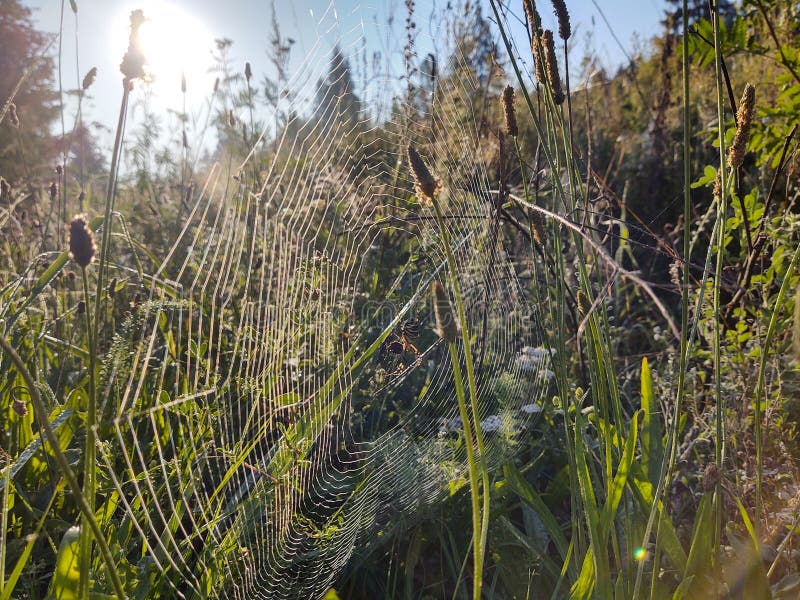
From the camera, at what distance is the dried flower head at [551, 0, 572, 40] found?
3.22 ft

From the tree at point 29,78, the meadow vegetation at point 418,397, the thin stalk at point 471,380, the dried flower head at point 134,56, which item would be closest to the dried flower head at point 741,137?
the meadow vegetation at point 418,397

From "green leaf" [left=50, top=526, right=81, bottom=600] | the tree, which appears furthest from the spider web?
the tree

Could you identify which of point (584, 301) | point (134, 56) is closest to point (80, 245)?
point (134, 56)

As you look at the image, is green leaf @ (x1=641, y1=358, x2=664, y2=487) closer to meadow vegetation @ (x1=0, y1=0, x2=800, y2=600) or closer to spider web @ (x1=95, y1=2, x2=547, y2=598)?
meadow vegetation @ (x1=0, y1=0, x2=800, y2=600)

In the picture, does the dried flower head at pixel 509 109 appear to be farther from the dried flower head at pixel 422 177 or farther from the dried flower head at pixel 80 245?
the dried flower head at pixel 80 245

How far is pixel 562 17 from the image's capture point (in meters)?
1.01

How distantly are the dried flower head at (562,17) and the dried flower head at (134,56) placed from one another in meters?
0.65

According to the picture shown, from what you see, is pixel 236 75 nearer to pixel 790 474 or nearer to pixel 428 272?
pixel 428 272

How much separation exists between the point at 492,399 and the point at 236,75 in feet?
5.89

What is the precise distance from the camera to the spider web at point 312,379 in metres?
1.21

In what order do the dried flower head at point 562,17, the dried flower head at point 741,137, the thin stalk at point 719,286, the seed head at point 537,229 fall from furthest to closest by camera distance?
1. the seed head at point 537,229
2. the dried flower head at point 562,17
3. the dried flower head at point 741,137
4. the thin stalk at point 719,286

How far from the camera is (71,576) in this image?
833 mm

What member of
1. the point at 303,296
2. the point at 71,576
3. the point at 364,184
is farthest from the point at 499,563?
the point at 364,184

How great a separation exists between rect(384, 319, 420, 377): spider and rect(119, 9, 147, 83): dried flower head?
1309mm
